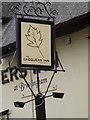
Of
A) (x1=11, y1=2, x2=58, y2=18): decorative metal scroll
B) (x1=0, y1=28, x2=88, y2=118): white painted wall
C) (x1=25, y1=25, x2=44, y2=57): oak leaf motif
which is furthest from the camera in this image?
(x1=0, y1=28, x2=88, y2=118): white painted wall

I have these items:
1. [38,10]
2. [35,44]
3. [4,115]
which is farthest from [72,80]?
[4,115]

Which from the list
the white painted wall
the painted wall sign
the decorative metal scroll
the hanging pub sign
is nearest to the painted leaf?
the hanging pub sign

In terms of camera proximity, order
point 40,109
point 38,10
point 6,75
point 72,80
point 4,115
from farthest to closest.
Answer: point 6,75, point 4,115, point 72,80, point 38,10, point 40,109

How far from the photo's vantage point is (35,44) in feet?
14.3

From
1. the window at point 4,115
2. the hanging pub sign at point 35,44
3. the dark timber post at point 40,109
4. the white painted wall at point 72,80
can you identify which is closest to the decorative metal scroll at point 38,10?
the hanging pub sign at point 35,44

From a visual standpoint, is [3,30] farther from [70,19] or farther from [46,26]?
[46,26]

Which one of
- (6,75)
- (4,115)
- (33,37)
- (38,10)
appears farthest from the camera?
(6,75)

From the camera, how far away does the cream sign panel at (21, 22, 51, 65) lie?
169 inches

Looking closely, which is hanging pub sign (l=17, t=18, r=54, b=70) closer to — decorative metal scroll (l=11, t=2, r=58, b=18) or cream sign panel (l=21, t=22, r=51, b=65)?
cream sign panel (l=21, t=22, r=51, b=65)

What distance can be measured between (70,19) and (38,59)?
1.45 metres

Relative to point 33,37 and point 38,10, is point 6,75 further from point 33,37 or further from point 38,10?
point 33,37

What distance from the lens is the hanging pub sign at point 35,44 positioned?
4277mm

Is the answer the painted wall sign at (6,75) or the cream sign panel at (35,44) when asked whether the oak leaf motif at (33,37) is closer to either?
the cream sign panel at (35,44)

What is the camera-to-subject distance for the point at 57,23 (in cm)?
577
